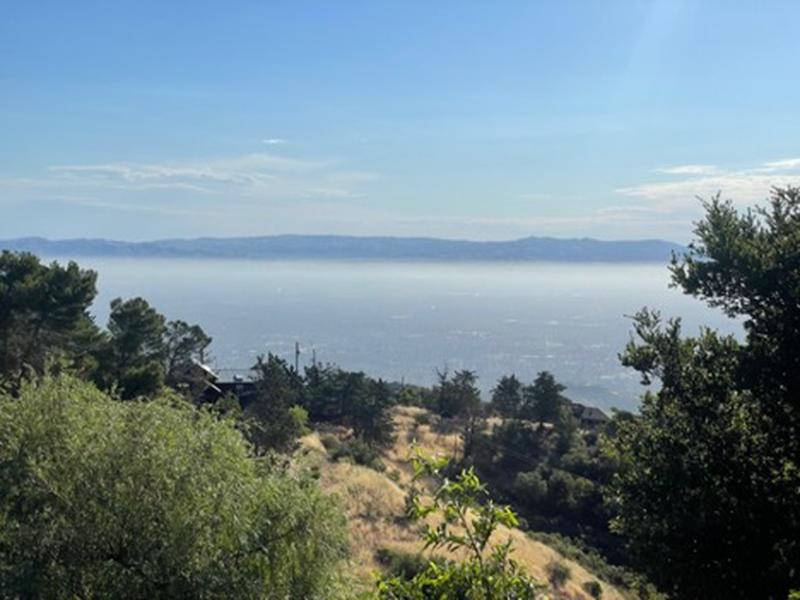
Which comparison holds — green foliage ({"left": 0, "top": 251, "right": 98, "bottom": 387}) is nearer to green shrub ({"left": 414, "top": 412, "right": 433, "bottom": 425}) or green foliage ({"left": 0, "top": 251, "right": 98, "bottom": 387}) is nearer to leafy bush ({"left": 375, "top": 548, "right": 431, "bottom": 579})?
leafy bush ({"left": 375, "top": 548, "right": 431, "bottom": 579})

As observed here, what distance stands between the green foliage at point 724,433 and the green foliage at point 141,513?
4.66 meters

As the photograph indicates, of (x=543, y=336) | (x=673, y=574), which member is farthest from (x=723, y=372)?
(x=543, y=336)

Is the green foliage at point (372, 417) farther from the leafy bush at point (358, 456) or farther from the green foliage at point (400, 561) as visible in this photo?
the green foliage at point (400, 561)

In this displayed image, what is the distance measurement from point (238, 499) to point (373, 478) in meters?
21.8

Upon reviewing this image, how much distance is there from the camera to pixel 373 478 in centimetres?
2997

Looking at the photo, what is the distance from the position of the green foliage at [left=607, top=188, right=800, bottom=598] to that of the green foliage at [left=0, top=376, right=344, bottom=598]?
4.66 metres

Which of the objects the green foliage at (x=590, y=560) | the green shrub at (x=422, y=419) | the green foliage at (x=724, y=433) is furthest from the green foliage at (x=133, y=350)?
the green shrub at (x=422, y=419)

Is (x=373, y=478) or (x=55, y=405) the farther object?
(x=373, y=478)

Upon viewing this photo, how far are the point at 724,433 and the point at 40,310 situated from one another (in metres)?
27.9

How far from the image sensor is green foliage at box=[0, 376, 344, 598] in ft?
26.2

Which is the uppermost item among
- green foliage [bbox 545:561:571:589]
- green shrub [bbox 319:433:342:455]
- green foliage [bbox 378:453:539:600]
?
green foliage [bbox 378:453:539:600]

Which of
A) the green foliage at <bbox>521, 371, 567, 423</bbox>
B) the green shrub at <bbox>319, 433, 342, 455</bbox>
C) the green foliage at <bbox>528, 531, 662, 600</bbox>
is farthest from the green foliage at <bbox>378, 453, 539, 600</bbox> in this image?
the green foliage at <bbox>521, 371, 567, 423</bbox>

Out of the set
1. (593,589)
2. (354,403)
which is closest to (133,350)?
(354,403)

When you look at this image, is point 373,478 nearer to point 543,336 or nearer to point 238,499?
point 238,499
